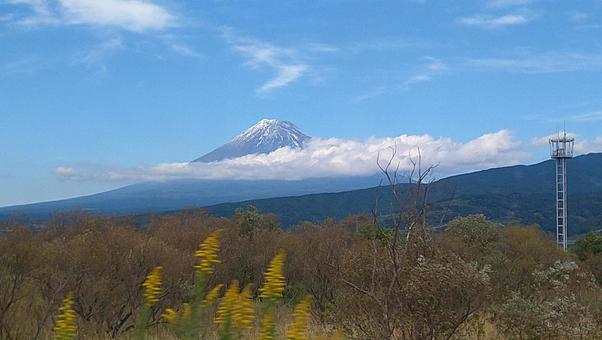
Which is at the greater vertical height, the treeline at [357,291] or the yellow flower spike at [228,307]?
the yellow flower spike at [228,307]

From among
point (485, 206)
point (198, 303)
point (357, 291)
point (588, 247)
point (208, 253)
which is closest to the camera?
point (198, 303)

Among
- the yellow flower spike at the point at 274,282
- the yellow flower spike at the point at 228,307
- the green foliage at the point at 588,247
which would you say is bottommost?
the green foliage at the point at 588,247

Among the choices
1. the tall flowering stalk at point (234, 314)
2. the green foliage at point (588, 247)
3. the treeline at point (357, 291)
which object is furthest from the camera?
the green foliage at point (588, 247)

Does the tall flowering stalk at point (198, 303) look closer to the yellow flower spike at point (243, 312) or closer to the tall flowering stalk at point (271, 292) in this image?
the yellow flower spike at point (243, 312)

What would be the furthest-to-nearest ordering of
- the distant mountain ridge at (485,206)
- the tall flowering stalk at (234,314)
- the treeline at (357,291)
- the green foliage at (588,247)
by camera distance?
the distant mountain ridge at (485,206)
the green foliage at (588,247)
the treeline at (357,291)
the tall flowering stalk at (234,314)

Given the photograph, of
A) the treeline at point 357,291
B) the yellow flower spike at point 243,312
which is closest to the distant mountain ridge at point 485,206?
the treeline at point 357,291

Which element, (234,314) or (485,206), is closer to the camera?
(234,314)

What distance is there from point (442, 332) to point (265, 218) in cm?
2280

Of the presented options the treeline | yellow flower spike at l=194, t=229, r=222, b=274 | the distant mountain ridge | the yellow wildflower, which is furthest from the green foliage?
the distant mountain ridge

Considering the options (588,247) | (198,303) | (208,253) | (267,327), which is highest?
(208,253)

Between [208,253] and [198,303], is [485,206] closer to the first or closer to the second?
[208,253]

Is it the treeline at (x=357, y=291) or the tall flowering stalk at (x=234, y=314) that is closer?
the tall flowering stalk at (x=234, y=314)

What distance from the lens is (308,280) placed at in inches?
738

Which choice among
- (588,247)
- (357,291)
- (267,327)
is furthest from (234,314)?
(588,247)
